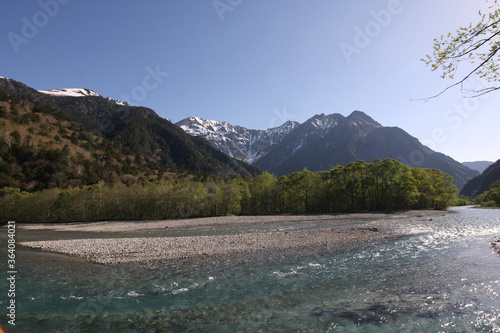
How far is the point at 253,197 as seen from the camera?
317 feet

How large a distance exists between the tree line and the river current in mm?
67379

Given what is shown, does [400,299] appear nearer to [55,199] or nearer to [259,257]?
[259,257]

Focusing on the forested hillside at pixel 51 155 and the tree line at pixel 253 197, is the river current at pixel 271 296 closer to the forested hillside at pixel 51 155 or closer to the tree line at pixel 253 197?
the tree line at pixel 253 197

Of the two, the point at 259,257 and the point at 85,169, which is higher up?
the point at 85,169

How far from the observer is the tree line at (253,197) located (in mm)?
82875

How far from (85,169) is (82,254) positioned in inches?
5003

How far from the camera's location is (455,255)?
20.5m

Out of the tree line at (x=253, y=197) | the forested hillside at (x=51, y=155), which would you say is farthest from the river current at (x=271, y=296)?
the forested hillside at (x=51, y=155)

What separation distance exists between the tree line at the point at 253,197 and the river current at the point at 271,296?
6738cm

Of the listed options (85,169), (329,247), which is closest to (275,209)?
(329,247)

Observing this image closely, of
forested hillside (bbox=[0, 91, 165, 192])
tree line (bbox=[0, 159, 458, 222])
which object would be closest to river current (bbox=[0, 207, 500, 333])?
tree line (bbox=[0, 159, 458, 222])

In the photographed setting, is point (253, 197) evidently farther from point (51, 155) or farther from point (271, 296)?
point (51, 155)

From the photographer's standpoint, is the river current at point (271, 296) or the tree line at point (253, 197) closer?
the river current at point (271, 296)

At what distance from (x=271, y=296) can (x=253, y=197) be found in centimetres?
8419
